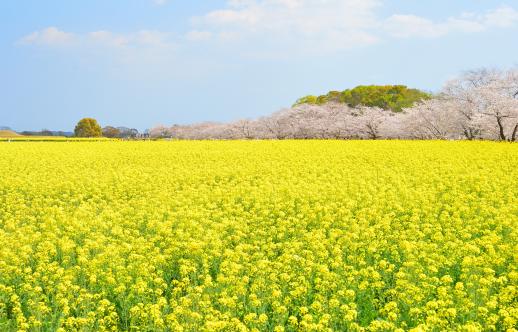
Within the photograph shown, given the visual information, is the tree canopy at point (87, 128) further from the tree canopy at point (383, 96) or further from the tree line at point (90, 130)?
the tree canopy at point (383, 96)

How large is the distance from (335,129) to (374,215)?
224ft

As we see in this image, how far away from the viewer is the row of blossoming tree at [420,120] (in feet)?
165

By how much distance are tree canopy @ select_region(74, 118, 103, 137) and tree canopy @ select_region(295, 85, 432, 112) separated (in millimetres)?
50519

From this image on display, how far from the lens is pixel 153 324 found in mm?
7152

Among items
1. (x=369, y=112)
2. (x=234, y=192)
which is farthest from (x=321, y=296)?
(x=369, y=112)

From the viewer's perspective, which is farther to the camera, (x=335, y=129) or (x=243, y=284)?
(x=335, y=129)

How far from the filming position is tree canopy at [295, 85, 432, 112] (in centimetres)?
8900

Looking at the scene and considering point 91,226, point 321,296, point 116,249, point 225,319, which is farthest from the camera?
point 91,226

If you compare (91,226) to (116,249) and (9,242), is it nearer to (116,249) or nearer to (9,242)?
(9,242)

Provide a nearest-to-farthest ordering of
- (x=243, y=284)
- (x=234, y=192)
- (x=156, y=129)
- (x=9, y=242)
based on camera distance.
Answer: (x=243, y=284) → (x=9, y=242) → (x=234, y=192) → (x=156, y=129)

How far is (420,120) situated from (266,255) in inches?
2239

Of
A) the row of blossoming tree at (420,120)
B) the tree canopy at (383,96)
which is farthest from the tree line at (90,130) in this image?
the tree canopy at (383,96)

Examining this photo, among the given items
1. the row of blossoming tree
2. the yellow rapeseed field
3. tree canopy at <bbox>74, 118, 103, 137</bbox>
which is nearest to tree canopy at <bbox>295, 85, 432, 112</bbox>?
the row of blossoming tree

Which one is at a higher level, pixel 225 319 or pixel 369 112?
pixel 369 112
